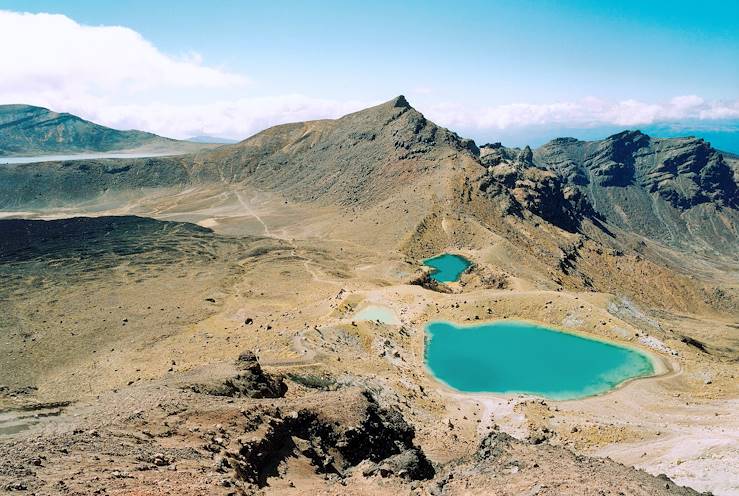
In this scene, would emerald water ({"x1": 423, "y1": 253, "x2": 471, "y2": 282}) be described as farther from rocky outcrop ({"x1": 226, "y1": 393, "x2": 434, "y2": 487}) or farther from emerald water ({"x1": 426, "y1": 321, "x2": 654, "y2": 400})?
rocky outcrop ({"x1": 226, "y1": 393, "x2": 434, "y2": 487})

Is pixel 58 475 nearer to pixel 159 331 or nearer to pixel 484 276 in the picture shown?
pixel 159 331

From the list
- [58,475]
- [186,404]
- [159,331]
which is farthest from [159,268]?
[58,475]

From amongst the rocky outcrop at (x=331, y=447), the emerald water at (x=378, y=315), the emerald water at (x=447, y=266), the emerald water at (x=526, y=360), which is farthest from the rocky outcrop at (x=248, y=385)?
the emerald water at (x=447, y=266)

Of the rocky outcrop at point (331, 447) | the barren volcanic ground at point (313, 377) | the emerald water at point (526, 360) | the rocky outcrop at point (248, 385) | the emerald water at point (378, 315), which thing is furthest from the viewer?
the emerald water at point (378, 315)

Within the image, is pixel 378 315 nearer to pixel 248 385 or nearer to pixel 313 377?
pixel 313 377

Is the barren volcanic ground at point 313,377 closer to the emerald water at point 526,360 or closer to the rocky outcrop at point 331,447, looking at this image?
the rocky outcrop at point 331,447

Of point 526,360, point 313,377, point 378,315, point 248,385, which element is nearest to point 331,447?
point 248,385
